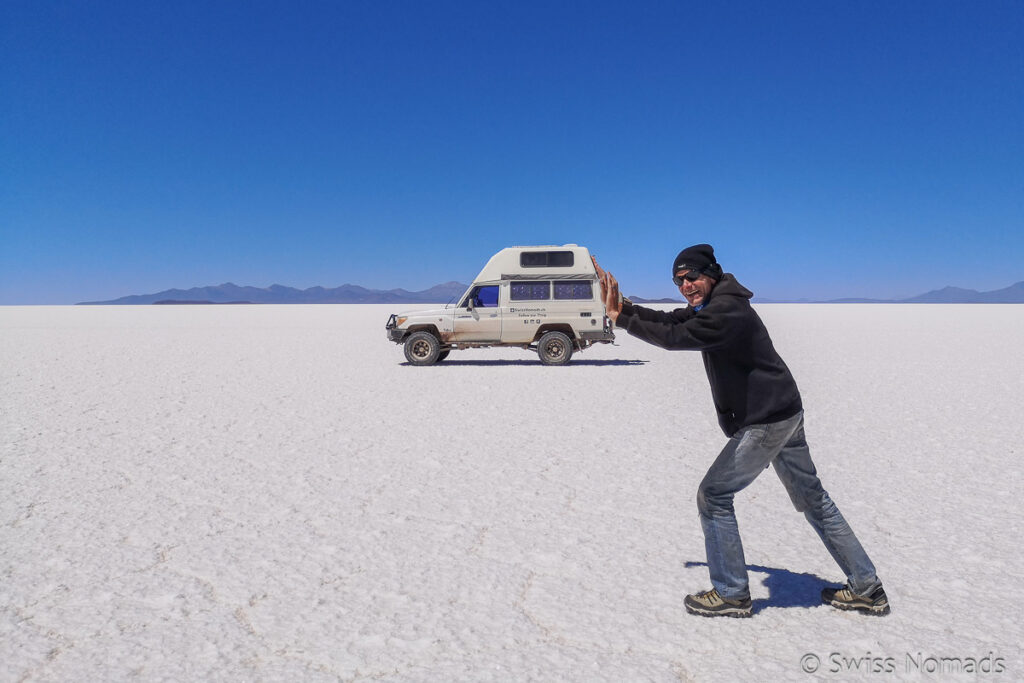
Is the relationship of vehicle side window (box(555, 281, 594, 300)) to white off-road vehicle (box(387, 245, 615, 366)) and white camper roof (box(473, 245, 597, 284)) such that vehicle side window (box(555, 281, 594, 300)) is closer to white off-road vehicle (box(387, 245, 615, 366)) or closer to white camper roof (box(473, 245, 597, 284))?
white off-road vehicle (box(387, 245, 615, 366))

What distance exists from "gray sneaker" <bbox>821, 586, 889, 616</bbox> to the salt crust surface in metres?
0.05

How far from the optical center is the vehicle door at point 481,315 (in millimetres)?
16703

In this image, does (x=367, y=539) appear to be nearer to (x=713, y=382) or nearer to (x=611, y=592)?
(x=611, y=592)

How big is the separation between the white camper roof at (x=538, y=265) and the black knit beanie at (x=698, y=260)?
12.8 m

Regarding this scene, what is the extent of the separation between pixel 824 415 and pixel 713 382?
7241 millimetres

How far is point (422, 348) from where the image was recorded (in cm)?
1708

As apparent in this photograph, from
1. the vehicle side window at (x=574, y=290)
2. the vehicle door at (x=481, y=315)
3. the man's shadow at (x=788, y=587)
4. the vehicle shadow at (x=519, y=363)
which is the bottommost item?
the man's shadow at (x=788, y=587)

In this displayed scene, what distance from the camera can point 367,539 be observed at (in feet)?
16.7

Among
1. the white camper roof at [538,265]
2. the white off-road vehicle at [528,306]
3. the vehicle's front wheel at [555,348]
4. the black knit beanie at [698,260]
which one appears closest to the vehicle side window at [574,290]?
the white off-road vehicle at [528,306]

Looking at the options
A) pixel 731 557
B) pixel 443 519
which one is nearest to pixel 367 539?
pixel 443 519

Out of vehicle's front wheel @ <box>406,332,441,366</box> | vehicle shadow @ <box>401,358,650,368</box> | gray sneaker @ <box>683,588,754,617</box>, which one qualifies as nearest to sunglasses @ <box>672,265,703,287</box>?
gray sneaker @ <box>683,588,754,617</box>

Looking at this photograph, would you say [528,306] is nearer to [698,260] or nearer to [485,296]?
[485,296]

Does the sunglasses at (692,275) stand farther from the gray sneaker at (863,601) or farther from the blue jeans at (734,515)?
the gray sneaker at (863,601)

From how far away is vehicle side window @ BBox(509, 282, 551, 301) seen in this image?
16.6 meters
